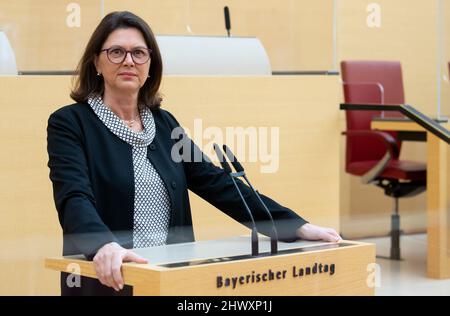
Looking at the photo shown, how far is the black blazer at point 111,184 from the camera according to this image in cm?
184

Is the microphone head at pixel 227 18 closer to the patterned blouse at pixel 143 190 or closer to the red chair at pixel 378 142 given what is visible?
the red chair at pixel 378 142

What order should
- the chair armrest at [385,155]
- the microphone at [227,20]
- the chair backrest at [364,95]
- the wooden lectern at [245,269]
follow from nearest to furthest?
1. the wooden lectern at [245,269]
2. the microphone at [227,20]
3. the chair armrest at [385,155]
4. the chair backrest at [364,95]

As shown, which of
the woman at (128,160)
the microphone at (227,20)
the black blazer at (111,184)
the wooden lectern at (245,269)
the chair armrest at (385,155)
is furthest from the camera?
the chair armrest at (385,155)

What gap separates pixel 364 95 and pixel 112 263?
151 inches

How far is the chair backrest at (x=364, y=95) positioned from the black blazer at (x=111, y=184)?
10.2 ft

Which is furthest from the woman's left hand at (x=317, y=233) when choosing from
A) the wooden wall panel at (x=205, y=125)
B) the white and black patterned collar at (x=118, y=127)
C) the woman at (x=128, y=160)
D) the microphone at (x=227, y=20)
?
the microphone at (x=227, y=20)

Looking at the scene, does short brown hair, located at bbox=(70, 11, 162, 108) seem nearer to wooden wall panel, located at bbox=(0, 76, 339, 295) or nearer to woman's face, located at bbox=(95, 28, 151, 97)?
woman's face, located at bbox=(95, 28, 151, 97)

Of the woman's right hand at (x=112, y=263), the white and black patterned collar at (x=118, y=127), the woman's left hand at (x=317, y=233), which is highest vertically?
the white and black patterned collar at (x=118, y=127)

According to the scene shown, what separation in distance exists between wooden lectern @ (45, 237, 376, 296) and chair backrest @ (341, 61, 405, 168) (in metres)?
3.33

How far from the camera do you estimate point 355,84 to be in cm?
526

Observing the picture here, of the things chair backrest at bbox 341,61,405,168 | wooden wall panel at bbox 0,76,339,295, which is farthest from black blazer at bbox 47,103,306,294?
chair backrest at bbox 341,61,405,168

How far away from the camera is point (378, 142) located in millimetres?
5363

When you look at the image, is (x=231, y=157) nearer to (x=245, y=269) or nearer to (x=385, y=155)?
(x=245, y=269)

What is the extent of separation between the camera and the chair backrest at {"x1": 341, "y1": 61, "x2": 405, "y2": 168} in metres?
5.24
